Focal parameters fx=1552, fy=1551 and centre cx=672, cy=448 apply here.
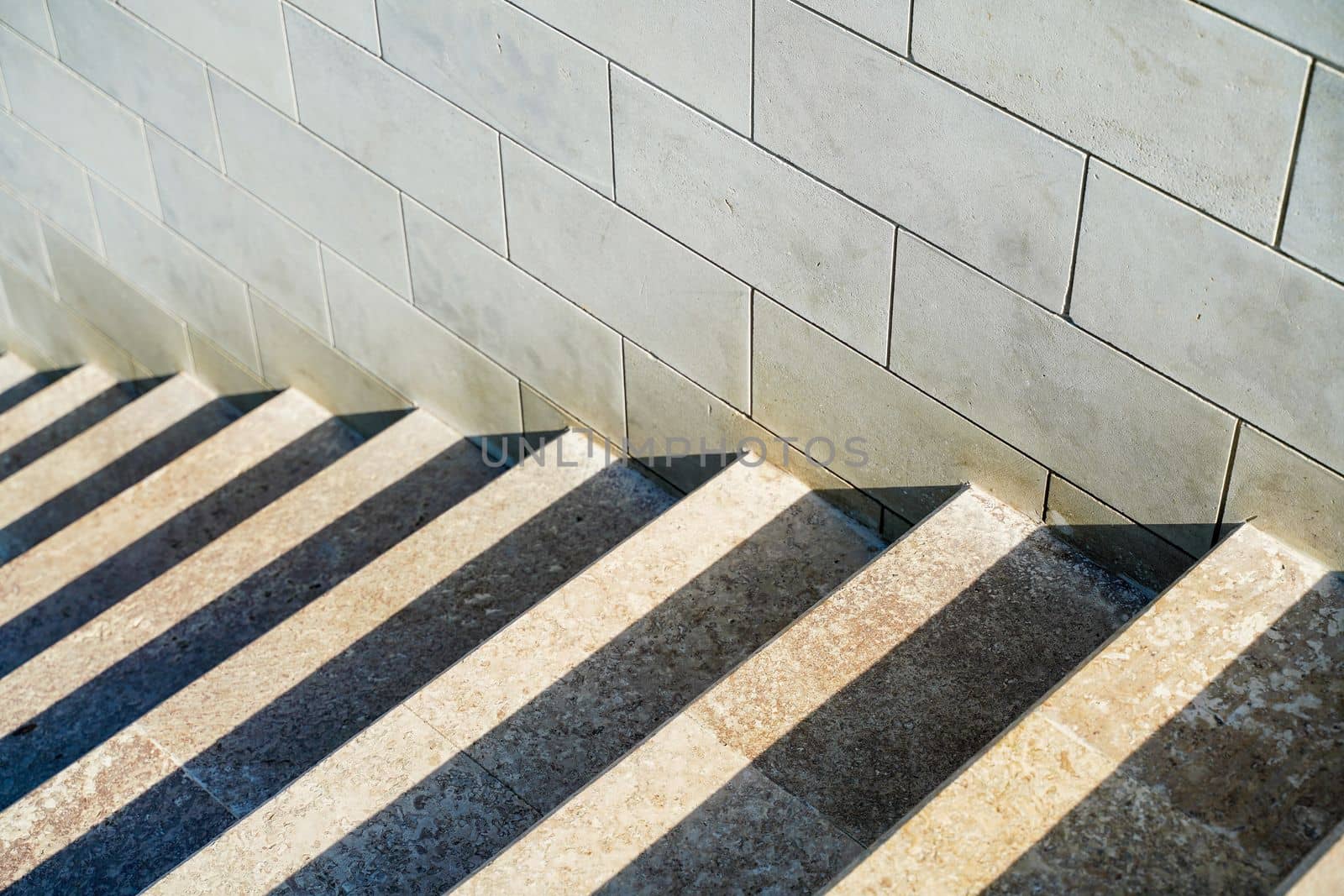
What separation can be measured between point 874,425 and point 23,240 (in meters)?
5.40

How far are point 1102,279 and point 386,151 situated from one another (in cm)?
292

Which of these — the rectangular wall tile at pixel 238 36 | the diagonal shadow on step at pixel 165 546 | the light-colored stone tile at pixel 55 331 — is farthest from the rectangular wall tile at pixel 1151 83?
the light-colored stone tile at pixel 55 331

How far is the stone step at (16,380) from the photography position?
8.87 meters

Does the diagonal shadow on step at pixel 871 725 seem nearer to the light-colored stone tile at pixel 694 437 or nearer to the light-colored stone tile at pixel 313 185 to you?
the light-colored stone tile at pixel 694 437

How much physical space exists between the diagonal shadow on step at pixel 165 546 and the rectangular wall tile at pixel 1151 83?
12.6ft

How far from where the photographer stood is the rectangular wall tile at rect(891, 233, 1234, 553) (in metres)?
4.04

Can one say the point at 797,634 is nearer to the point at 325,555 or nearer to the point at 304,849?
the point at 304,849

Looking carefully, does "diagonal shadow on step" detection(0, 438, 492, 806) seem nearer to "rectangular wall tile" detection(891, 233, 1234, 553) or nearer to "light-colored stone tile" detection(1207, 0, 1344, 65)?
"rectangular wall tile" detection(891, 233, 1234, 553)

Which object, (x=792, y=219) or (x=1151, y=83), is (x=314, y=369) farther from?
(x=1151, y=83)

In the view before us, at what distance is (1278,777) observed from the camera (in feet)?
11.7

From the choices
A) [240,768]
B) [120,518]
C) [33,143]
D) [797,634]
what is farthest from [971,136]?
[33,143]

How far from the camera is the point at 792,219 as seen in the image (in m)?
4.60

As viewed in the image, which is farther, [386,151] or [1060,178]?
[386,151]

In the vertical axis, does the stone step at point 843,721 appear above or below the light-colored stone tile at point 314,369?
above
